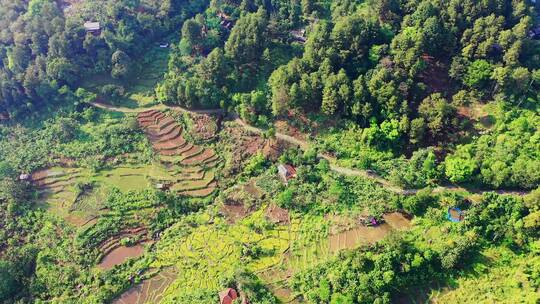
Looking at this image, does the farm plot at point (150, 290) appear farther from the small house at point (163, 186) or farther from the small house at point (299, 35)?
the small house at point (299, 35)

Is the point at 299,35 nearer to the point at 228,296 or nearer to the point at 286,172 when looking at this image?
the point at 286,172

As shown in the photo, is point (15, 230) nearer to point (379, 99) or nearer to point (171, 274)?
point (171, 274)

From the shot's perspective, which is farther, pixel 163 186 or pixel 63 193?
pixel 63 193

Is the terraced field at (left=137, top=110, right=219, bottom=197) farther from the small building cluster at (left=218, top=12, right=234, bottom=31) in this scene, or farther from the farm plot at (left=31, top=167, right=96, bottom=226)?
the small building cluster at (left=218, top=12, right=234, bottom=31)

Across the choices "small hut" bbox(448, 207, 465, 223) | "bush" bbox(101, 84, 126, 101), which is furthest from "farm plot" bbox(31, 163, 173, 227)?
"small hut" bbox(448, 207, 465, 223)

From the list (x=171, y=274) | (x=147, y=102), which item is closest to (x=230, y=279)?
(x=171, y=274)

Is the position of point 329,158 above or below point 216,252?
above

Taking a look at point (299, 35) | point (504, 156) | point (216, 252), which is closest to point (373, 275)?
point (216, 252)
